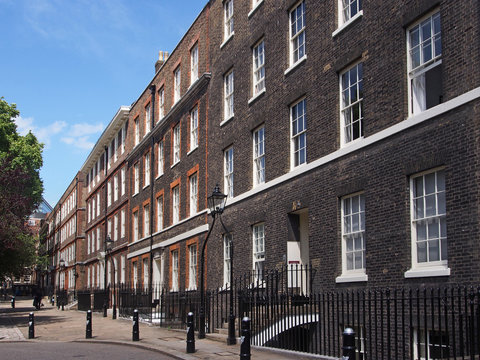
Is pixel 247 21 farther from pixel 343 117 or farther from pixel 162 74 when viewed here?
pixel 162 74

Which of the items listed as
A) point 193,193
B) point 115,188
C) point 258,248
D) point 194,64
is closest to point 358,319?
point 258,248

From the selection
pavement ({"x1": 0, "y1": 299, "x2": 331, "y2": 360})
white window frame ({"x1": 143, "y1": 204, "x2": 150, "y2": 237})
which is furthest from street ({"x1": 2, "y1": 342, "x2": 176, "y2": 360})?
white window frame ({"x1": 143, "y1": 204, "x2": 150, "y2": 237})

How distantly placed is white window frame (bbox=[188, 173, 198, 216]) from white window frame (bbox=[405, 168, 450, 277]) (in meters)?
14.9

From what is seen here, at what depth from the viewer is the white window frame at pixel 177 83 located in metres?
29.7

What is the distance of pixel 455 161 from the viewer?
11250 mm

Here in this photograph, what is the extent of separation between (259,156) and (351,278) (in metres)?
Result: 6.89

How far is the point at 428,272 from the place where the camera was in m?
11.5

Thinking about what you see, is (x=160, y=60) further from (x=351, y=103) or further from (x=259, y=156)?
(x=351, y=103)

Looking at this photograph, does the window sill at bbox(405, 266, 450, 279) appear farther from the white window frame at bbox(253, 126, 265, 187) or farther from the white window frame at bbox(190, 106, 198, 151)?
the white window frame at bbox(190, 106, 198, 151)

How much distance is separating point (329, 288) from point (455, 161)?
497 centimetres

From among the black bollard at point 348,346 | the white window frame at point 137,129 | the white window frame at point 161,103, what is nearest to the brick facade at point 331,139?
the black bollard at point 348,346

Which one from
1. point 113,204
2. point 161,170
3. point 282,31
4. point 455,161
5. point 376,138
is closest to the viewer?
point 455,161

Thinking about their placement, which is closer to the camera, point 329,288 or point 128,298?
point 329,288

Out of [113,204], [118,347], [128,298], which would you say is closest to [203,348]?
[118,347]
